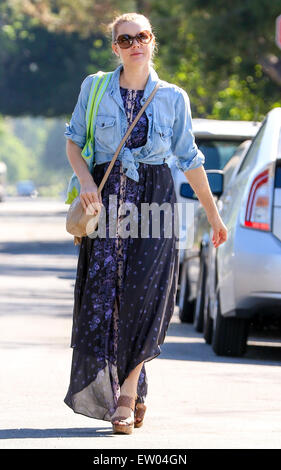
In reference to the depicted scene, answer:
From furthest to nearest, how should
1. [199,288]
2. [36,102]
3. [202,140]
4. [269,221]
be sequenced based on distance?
1. [36,102]
2. [202,140]
3. [199,288]
4. [269,221]

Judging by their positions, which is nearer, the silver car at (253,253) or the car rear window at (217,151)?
the silver car at (253,253)

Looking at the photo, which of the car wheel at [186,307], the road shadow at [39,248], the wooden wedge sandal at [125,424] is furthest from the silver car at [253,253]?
the road shadow at [39,248]

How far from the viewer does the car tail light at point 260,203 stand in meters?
9.59

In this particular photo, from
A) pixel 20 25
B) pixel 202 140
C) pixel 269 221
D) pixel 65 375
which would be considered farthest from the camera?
pixel 20 25

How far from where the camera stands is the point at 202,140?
14.9 m

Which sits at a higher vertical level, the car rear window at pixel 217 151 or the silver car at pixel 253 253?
the car rear window at pixel 217 151

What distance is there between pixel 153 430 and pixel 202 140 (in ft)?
27.6

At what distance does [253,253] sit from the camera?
9562 millimetres

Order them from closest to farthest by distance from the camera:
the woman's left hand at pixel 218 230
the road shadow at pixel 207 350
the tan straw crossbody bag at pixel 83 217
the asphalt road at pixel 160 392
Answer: the asphalt road at pixel 160 392
the tan straw crossbody bag at pixel 83 217
the woman's left hand at pixel 218 230
the road shadow at pixel 207 350

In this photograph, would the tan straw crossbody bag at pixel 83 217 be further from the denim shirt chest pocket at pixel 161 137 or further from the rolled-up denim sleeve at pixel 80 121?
the rolled-up denim sleeve at pixel 80 121

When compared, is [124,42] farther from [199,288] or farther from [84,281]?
[199,288]

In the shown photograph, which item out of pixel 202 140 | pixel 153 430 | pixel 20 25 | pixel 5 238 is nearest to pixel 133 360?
pixel 153 430

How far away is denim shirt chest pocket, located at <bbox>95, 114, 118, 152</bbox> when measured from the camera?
22.1 ft

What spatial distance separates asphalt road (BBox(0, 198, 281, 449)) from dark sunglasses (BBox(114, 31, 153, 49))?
Answer: 1.71 meters
